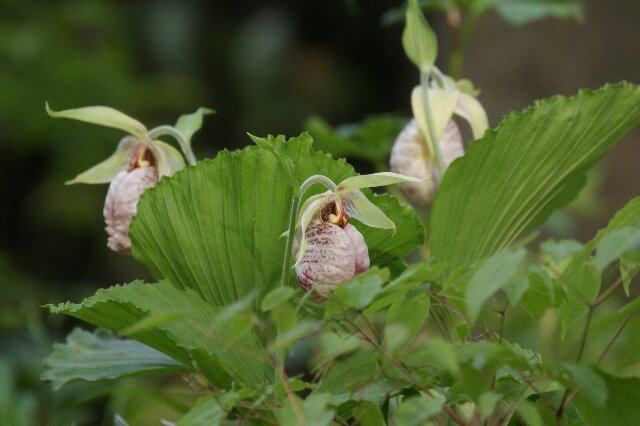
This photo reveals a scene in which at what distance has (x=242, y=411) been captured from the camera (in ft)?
1.77

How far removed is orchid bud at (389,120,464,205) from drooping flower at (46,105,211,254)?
15 centimetres

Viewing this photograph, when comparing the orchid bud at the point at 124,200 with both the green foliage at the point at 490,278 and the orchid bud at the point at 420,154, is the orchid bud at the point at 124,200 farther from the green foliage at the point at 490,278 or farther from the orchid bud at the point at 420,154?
the green foliage at the point at 490,278

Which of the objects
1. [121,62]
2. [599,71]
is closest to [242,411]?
[599,71]

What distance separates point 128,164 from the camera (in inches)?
24.6

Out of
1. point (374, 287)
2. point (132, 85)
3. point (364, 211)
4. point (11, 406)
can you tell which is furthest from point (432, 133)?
point (132, 85)

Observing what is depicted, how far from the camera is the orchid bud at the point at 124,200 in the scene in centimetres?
59

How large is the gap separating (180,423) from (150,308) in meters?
0.13

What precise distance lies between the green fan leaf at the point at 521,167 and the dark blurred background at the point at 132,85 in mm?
1165

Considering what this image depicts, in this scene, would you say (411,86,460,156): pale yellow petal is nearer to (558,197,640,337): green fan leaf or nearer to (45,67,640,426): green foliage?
(45,67,640,426): green foliage

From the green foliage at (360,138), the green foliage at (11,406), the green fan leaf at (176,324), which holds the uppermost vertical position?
the green foliage at (360,138)

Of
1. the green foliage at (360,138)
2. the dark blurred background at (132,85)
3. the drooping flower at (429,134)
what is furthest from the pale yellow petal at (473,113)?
the dark blurred background at (132,85)

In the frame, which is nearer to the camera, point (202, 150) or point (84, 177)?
point (84, 177)

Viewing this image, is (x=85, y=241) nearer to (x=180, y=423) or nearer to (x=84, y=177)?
(x=84, y=177)

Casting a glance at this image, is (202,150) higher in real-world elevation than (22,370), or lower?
higher
